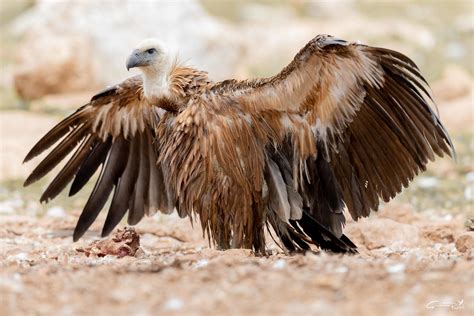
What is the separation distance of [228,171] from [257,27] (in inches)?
967

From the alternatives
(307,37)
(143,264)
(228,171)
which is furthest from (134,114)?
(307,37)

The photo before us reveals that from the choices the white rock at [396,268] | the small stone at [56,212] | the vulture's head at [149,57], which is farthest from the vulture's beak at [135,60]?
the small stone at [56,212]

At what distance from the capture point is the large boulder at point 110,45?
72.0ft

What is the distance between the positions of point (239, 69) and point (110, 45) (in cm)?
341

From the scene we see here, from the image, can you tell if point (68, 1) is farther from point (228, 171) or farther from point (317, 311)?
point (317, 311)

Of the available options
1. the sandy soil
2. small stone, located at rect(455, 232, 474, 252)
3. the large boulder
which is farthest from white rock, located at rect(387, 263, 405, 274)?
the large boulder

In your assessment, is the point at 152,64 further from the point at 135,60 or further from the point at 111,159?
the point at 111,159

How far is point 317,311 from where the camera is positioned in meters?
A: 4.53

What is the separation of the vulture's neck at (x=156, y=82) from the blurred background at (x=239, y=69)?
1724 mm

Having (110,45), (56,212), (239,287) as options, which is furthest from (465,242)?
(110,45)

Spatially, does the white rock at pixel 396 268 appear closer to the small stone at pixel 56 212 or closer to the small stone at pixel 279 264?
the small stone at pixel 279 264

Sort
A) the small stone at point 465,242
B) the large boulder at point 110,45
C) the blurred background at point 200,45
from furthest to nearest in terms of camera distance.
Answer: the large boulder at point 110,45 → the blurred background at point 200,45 → the small stone at point 465,242

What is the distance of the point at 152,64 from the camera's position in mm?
8242

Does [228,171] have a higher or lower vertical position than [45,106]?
lower
